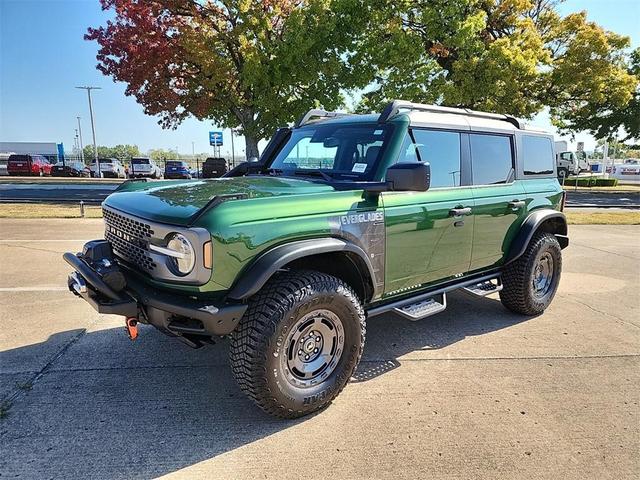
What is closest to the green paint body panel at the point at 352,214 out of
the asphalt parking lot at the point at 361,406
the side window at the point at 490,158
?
the side window at the point at 490,158

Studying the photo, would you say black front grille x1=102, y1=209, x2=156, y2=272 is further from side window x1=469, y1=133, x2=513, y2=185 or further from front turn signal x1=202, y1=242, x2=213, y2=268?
side window x1=469, y1=133, x2=513, y2=185

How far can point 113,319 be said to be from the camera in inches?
185

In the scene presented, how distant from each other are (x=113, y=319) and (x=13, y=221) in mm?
7723

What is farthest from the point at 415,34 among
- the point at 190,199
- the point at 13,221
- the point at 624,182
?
the point at 624,182

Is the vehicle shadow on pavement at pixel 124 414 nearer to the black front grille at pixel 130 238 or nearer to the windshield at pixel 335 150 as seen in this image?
the black front grille at pixel 130 238

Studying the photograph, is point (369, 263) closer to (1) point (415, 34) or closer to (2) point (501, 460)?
(2) point (501, 460)

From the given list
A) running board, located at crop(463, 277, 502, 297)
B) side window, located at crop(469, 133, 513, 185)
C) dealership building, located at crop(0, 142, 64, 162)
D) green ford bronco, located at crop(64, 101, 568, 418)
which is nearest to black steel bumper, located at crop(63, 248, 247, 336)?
green ford bronco, located at crop(64, 101, 568, 418)

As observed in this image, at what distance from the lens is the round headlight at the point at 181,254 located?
265 centimetres

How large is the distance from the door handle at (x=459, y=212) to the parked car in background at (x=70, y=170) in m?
44.8

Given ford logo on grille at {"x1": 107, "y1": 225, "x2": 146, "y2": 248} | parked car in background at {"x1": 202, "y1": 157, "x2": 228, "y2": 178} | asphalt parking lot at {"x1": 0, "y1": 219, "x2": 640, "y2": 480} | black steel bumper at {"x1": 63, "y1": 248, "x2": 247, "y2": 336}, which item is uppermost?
parked car in background at {"x1": 202, "y1": 157, "x2": 228, "y2": 178}

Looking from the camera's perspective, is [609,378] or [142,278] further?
[609,378]

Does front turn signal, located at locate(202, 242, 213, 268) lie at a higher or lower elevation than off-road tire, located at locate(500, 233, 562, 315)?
higher

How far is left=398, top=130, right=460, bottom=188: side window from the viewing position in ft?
12.4

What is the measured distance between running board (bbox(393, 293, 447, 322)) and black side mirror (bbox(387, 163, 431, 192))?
1.06 m
